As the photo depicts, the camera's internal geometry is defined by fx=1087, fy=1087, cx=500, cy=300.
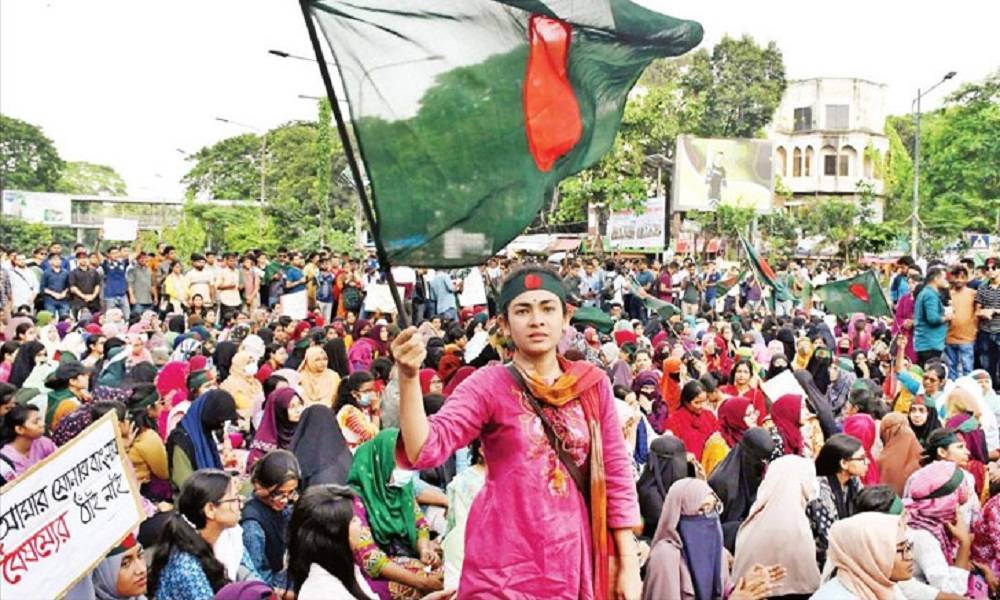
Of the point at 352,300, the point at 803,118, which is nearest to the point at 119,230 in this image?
the point at 352,300

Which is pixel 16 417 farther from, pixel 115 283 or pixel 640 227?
pixel 640 227

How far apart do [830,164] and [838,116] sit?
259 centimetres

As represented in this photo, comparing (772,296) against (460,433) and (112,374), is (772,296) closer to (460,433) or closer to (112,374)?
(112,374)

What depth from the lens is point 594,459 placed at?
2.70 metres

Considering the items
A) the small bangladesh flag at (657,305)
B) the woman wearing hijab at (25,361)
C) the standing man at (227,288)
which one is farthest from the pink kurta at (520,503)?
the standing man at (227,288)

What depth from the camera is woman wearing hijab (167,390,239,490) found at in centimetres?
592

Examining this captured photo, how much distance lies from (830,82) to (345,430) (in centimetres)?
5583

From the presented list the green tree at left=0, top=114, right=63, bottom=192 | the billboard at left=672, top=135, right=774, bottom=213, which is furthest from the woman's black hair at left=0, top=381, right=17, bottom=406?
the green tree at left=0, top=114, right=63, bottom=192

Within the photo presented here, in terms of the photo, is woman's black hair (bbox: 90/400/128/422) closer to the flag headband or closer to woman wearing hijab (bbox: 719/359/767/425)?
the flag headband

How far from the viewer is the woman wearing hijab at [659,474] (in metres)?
5.51

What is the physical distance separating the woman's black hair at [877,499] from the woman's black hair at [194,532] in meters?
2.72

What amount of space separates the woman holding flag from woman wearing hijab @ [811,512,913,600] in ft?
5.34

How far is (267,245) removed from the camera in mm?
35062

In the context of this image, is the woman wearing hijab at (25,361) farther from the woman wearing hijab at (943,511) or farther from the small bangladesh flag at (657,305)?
the small bangladesh flag at (657,305)
